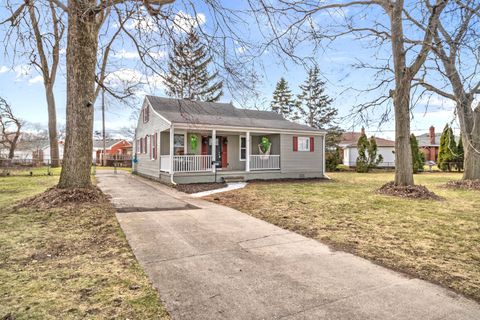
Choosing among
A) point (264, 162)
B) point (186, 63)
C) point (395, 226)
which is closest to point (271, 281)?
point (395, 226)

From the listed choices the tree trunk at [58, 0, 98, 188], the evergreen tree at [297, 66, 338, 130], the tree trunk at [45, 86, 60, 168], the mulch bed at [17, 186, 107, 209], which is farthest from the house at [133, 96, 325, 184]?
the evergreen tree at [297, 66, 338, 130]

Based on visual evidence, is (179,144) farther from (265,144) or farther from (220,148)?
(265,144)

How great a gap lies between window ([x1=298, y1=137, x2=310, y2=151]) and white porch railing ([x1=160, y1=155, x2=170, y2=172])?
7362 mm

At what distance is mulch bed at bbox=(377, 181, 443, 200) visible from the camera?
31.0ft

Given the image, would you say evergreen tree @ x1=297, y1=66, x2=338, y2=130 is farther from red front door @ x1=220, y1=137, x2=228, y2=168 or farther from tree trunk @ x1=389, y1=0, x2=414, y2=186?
tree trunk @ x1=389, y1=0, x2=414, y2=186

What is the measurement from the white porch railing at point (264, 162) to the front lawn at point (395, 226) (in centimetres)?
534

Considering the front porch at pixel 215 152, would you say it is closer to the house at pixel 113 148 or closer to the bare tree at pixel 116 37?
the bare tree at pixel 116 37

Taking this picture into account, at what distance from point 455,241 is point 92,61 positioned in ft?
29.9

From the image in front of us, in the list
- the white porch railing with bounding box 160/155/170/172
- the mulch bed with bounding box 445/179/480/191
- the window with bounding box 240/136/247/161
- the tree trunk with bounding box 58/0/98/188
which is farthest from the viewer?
the window with bounding box 240/136/247/161

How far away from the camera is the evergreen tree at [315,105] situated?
110 feet

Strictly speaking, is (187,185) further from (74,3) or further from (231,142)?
(74,3)

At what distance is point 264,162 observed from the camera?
15.4 meters

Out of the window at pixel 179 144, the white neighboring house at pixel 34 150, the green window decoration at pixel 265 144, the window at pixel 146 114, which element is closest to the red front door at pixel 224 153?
the green window decoration at pixel 265 144

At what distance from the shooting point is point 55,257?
373 cm
